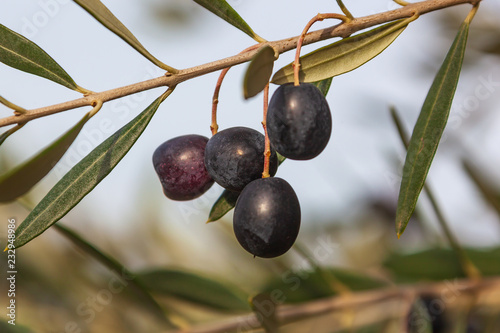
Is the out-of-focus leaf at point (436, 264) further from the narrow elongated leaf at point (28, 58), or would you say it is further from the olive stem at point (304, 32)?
the narrow elongated leaf at point (28, 58)

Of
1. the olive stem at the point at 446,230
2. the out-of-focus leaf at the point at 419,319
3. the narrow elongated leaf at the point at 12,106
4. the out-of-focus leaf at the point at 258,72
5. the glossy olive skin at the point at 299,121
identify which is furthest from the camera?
the out-of-focus leaf at the point at 419,319

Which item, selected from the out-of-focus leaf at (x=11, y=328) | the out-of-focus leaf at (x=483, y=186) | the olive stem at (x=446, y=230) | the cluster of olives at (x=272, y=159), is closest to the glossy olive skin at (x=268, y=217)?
A: the cluster of olives at (x=272, y=159)

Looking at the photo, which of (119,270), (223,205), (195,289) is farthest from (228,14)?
(195,289)

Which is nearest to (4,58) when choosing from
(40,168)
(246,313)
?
(40,168)

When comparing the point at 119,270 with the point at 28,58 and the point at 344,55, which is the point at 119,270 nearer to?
the point at 28,58

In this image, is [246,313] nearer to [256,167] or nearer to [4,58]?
[256,167]

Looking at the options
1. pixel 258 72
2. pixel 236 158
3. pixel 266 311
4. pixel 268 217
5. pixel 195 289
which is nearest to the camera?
pixel 258 72

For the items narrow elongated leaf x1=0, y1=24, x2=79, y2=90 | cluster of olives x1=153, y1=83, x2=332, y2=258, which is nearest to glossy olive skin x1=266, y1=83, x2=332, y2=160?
cluster of olives x1=153, y1=83, x2=332, y2=258
